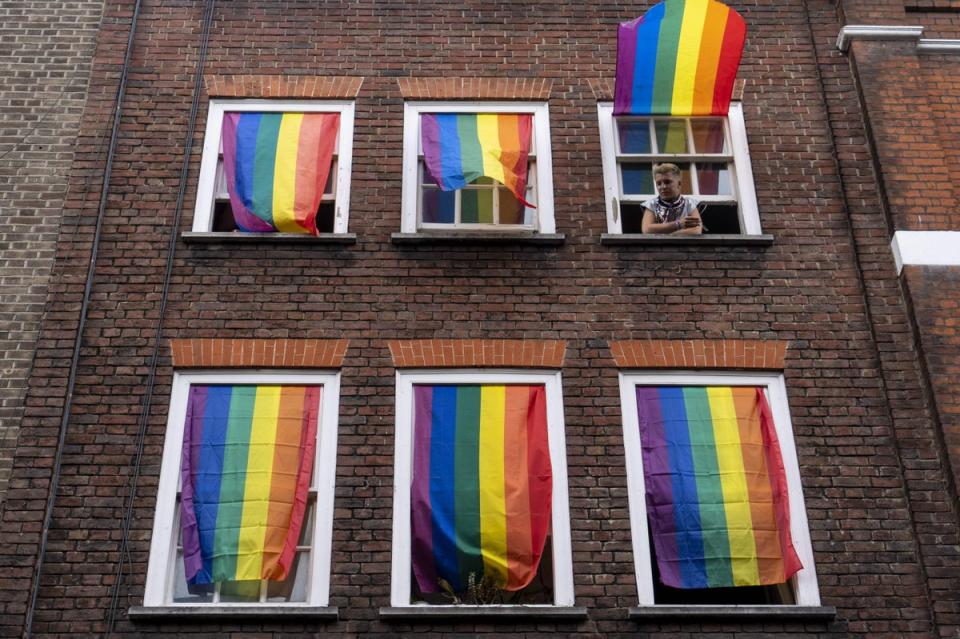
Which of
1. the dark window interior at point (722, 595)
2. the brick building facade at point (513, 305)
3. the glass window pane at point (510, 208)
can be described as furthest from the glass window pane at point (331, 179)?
the dark window interior at point (722, 595)

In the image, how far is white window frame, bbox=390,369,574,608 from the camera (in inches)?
347

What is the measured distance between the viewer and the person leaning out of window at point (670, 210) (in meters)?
10.4

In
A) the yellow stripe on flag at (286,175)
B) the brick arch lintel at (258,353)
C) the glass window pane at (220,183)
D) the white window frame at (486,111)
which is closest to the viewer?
the brick arch lintel at (258,353)

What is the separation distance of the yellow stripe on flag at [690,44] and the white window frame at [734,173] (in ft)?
1.55

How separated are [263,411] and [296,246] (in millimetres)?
1706

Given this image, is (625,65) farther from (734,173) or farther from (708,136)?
(734,173)

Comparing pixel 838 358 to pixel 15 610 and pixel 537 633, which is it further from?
pixel 15 610

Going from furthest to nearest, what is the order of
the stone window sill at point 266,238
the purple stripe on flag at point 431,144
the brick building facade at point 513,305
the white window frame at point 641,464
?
1. the purple stripe on flag at point 431,144
2. the stone window sill at point 266,238
3. the white window frame at point 641,464
4. the brick building facade at point 513,305

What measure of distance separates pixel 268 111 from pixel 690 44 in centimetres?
429

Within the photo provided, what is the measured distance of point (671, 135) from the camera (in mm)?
11141

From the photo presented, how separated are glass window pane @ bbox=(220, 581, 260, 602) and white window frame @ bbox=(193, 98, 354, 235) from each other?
3378 mm

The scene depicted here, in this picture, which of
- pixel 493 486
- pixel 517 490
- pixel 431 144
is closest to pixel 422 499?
pixel 493 486

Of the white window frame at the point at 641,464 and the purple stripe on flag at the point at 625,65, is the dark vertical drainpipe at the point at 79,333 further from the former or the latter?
the purple stripe on flag at the point at 625,65

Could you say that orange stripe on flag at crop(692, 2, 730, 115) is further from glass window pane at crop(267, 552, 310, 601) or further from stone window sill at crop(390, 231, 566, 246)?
glass window pane at crop(267, 552, 310, 601)
